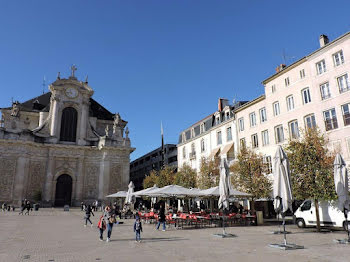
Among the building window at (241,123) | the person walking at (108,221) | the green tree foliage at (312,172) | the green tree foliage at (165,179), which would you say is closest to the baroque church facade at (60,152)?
the green tree foliage at (165,179)

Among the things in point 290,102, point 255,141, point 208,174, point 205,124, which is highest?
point 205,124

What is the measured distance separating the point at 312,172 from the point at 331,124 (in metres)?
7.79

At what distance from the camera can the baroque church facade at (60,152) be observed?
3512 centimetres

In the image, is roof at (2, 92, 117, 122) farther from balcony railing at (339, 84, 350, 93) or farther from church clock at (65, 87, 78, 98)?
balcony railing at (339, 84, 350, 93)

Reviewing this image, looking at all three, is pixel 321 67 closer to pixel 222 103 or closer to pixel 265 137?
pixel 265 137

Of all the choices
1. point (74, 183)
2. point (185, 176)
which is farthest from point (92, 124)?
point (185, 176)

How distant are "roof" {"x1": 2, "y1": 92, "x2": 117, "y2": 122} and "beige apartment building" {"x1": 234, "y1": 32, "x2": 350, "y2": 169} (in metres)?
26.3

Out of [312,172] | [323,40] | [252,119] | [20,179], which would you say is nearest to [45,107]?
[20,179]

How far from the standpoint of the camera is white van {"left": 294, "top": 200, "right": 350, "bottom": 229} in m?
15.0

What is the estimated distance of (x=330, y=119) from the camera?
21234 millimetres

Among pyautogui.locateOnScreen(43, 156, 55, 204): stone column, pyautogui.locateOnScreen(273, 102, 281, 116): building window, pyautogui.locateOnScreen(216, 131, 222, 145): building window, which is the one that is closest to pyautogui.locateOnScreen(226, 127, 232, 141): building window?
pyautogui.locateOnScreen(216, 131, 222, 145): building window

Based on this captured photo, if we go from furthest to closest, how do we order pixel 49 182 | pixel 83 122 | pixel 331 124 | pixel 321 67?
pixel 83 122 < pixel 49 182 < pixel 321 67 < pixel 331 124

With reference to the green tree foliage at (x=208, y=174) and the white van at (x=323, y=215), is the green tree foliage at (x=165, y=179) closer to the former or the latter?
the green tree foliage at (x=208, y=174)

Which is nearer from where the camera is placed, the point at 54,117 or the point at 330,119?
the point at 330,119
